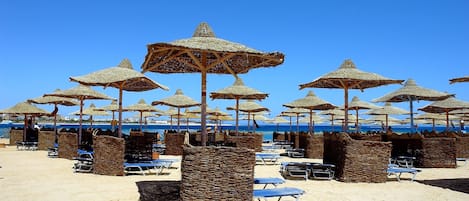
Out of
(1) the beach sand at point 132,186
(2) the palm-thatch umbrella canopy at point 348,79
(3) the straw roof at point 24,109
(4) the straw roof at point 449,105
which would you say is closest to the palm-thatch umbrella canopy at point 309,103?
(2) the palm-thatch umbrella canopy at point 348,79

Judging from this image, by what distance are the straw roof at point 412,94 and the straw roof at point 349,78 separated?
2883 mm

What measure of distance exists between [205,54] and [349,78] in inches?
187

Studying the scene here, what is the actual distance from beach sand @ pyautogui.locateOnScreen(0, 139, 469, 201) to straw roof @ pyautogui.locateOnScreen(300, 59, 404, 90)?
248 centimetres

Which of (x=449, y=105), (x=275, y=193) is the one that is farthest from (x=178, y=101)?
(x=449, y=105)

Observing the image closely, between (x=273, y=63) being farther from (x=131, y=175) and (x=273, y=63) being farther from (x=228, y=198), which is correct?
(x=131, y=175)

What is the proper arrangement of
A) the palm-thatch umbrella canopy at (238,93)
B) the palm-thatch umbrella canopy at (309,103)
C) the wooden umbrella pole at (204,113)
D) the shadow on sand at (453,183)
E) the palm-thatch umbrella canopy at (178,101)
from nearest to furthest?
the wooden umbrella pole at (204,113)
the shadow on sand at (453,183)
the palm-thatch umbrella canopy at (238,93)
the palm-thatch umbrella canopy at (309,103)
the palm-thatch umbrella canopy at (178,101)

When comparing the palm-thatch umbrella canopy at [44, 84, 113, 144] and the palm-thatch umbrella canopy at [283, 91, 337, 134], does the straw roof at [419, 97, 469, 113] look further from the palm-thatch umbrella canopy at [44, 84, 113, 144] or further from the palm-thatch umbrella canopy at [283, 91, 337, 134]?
the palm-thatch umbrella canopy at [44, 84, 113, 144]

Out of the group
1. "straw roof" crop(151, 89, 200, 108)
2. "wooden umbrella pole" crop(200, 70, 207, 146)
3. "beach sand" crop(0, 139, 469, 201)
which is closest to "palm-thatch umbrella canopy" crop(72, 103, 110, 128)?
"straw roof" crop(151, 89, 200, 108)

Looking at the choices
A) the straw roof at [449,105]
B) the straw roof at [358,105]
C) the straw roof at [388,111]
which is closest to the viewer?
the straw roof at [449,105]

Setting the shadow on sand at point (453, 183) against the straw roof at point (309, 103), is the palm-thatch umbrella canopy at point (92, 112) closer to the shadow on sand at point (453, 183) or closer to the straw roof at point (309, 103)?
the straw roof at point (309, 103)

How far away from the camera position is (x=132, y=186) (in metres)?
7.43

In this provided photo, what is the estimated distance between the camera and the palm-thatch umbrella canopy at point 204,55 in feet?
19.6

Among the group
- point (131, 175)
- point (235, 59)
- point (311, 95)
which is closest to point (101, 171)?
point (131, 175)

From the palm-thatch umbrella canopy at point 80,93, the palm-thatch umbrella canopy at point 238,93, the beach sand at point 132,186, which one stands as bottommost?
the beach sand at point 132,186
